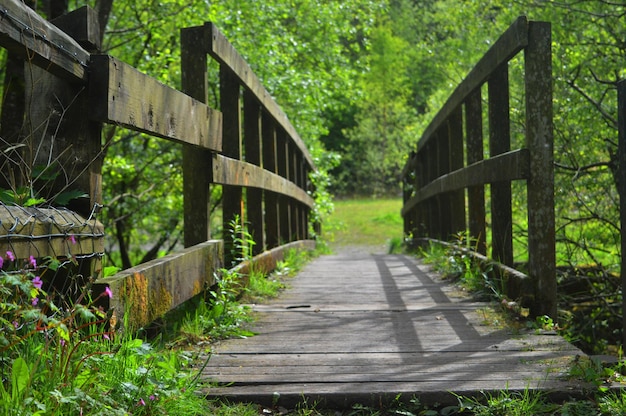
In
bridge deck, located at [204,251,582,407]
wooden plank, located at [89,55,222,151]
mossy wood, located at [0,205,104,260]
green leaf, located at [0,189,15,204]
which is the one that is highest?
wooden plank, located at [89,55,222,151]

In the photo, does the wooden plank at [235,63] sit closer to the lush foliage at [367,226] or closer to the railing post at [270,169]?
the railing post at [270,169]

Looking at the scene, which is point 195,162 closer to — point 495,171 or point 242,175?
point 242,175

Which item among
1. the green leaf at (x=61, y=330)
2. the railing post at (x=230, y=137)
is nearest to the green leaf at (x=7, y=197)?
the green leaf at (x=61, y=330)

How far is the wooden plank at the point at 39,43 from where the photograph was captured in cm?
194

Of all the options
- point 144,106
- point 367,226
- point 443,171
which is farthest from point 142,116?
point 367,226

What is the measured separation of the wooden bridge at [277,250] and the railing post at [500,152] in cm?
1

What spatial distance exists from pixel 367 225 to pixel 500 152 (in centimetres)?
1616

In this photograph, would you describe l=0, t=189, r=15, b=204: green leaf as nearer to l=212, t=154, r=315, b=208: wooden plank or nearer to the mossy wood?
the mossy wood

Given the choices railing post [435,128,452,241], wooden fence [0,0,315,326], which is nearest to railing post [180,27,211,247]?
wooden fence [0,0,315,326]

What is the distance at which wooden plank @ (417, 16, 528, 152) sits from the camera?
12.0 ft

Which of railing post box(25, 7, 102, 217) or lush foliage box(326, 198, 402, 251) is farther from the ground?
railing post box(25, 7, 102, 217)

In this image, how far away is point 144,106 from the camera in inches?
111

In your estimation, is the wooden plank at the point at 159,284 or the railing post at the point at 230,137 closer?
the wooden plank at the point at 159,284

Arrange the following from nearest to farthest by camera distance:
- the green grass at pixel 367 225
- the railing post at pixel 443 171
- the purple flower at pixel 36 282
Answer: the purple flower at pixel 36 282 < the railing post at pixel 443 171 < the green grass at pixel 367 225
